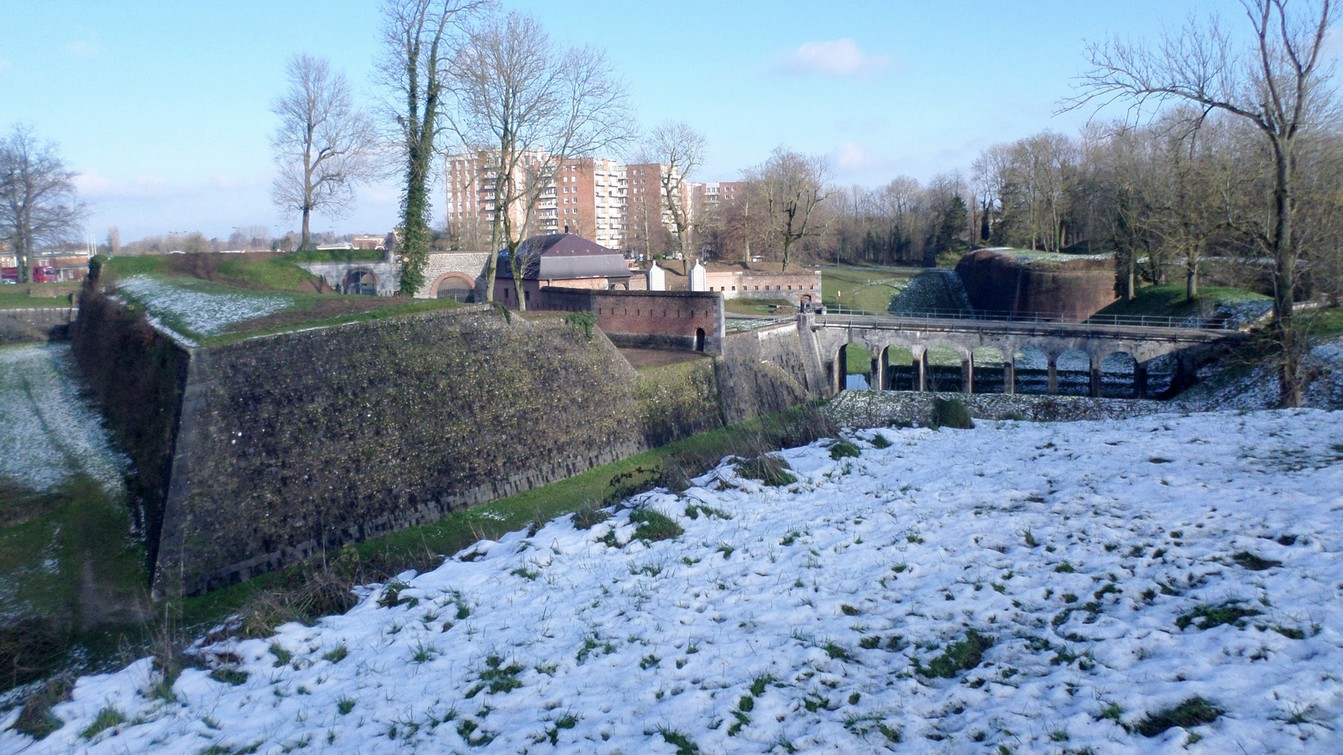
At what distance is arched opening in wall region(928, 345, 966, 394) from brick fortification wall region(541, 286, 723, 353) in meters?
7.88

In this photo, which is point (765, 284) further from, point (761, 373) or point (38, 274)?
point (38, 274)

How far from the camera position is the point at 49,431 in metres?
14.7

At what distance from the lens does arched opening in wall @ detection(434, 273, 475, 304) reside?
101 ft

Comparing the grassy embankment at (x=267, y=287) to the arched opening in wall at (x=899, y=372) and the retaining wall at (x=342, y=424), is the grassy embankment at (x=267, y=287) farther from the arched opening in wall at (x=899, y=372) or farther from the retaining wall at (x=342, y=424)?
the arched opening in wall at (x=899, y=372)

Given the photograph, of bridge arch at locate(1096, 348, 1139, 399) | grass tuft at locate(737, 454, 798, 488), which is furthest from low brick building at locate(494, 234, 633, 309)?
grass tuft at locate(737, 454, 798, 488)

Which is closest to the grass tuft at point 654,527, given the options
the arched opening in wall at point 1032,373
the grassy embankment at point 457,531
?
the grassy embankment at point 457,531

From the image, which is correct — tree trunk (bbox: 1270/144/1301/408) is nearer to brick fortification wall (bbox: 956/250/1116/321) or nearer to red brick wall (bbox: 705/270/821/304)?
brick fortification wall (bbox: 956/250/1116/321)

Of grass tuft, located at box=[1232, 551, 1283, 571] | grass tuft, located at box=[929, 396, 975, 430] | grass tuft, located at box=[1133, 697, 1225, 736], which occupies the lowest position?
grass tuft, located at box=[1133, 697, 1225, 736]

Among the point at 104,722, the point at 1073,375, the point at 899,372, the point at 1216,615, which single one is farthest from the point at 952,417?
the point at 899,372

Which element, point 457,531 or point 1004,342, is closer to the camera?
point 457,531

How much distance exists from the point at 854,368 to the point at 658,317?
10.8 metres

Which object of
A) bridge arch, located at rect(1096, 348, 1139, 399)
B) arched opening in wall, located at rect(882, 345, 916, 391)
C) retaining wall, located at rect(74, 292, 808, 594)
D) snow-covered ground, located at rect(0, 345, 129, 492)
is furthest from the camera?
arched opening in wall, located at rect(882, 345, 916, 391)

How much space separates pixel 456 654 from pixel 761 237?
153 ft

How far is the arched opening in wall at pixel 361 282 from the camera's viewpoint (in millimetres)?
28828
